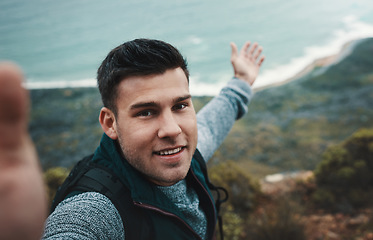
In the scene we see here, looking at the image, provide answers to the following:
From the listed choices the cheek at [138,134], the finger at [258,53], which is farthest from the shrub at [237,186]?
the cheek at [138,134]

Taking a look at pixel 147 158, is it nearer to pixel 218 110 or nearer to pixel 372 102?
pixel 218 110

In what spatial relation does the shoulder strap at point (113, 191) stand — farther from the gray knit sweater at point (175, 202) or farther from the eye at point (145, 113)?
the eye at point (145, 113)

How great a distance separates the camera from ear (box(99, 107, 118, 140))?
52.2 inches

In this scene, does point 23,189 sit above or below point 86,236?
above

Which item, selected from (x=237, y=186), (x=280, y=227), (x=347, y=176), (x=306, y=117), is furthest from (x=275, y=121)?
(x=280, y=227)

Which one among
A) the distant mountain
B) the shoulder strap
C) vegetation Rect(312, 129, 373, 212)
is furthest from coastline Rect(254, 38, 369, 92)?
the shoulder strap

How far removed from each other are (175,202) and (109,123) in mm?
534

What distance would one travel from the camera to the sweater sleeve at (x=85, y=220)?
940 millimetres

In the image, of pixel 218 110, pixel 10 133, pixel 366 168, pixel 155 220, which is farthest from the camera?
pixel 366 168

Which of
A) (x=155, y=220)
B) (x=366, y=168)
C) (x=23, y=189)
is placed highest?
(x=23, y=189)

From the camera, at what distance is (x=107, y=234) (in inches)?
40.7

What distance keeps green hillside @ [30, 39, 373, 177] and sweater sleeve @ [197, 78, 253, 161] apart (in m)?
4.23

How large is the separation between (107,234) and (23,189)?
74 cm

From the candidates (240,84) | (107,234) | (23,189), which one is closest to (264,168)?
(240,84)
